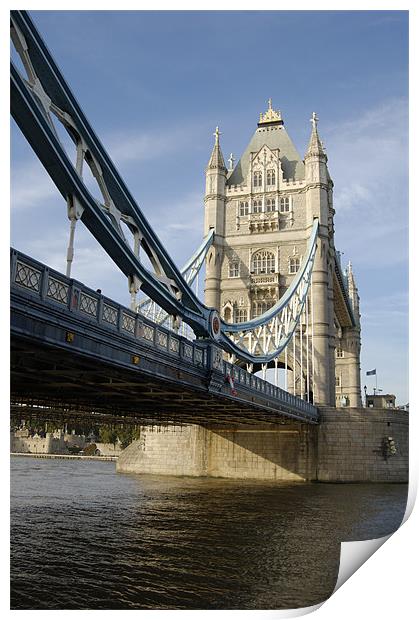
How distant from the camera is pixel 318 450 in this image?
40375 millimetres

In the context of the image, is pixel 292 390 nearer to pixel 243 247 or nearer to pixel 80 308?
pixel 243 247

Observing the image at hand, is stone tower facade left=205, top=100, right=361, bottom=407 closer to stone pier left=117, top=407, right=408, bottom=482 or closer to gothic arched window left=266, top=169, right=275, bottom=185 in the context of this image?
gothic arched window left=266, top=169, right=275, bottom=185

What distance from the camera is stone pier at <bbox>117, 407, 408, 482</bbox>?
39.3 meters

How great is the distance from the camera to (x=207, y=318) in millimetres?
21703

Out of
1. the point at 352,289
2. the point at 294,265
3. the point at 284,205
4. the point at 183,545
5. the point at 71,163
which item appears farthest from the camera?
the point at 352,289

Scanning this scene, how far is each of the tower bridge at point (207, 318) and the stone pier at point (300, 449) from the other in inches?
3.9

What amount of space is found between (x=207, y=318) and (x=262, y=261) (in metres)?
30.6

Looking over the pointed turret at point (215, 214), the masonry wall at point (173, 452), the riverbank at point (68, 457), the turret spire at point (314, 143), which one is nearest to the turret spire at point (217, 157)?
the pointed turret at point (215, 214)

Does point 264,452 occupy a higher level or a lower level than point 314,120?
lower

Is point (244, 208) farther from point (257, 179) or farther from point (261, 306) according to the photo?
point (261, 306)

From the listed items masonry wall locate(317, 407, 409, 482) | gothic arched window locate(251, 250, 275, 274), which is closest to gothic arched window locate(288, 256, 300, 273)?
gothic arched window locate(251, 250, 275, 274)

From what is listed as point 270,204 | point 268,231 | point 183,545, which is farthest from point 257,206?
point 183,545

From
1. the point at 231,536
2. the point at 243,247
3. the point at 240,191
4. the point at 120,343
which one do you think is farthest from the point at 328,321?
the point at 120,343

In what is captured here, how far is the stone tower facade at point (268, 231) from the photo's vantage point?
49281 mm
